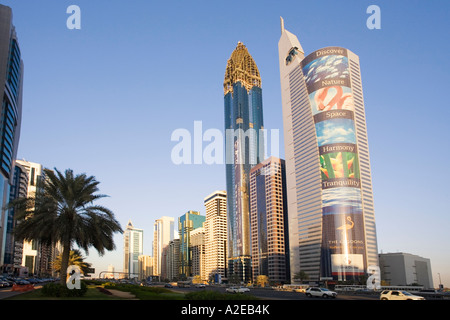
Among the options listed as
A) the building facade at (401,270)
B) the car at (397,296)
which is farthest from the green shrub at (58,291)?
the building facade at (401,270)

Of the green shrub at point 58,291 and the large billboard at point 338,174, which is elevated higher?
the large billboard at point 338,174

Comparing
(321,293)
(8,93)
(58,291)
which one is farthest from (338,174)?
(58,291)

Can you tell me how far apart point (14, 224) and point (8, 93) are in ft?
237

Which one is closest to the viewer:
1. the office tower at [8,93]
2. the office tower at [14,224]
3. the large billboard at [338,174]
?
the office tower at [8,93]

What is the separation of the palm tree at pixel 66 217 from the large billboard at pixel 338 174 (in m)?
148

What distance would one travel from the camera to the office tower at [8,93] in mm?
121500

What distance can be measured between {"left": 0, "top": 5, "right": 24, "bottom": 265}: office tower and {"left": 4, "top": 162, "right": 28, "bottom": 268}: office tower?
91.0 ft

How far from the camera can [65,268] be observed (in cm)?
4219

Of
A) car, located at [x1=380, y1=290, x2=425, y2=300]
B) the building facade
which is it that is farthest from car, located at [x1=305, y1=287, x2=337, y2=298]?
the building facade

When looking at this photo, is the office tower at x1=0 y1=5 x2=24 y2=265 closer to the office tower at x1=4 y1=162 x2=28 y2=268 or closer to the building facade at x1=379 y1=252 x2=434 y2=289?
the office tower at x1=4 y1=162 x2=28 y2=268

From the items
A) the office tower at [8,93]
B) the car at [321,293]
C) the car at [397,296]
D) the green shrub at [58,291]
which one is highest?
the office tower at [8,93]

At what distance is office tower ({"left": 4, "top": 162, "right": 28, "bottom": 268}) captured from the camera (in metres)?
172

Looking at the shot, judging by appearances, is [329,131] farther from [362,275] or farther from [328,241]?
[362,275]

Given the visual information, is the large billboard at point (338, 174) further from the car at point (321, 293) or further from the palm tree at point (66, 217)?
the palm tree at point (66, 217)
